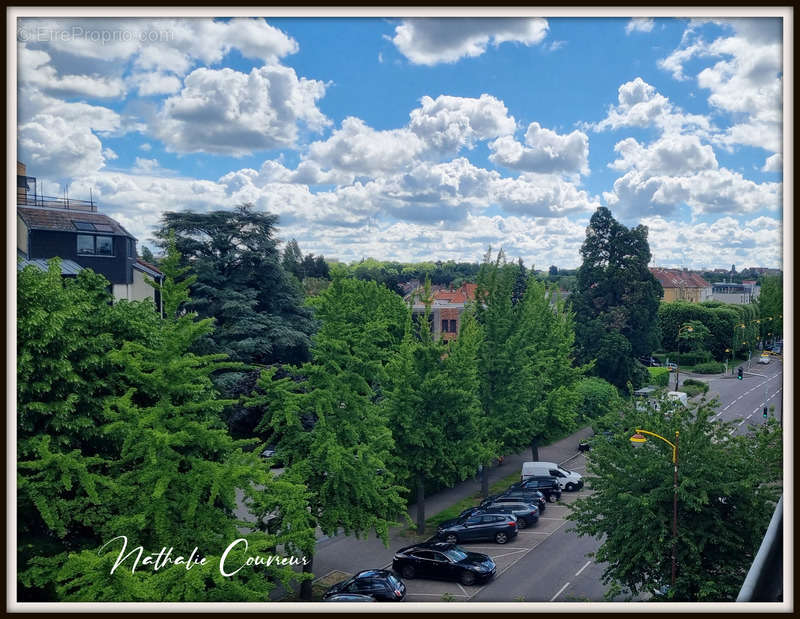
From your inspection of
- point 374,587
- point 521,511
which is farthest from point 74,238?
point 521,511

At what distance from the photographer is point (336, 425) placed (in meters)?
19.4

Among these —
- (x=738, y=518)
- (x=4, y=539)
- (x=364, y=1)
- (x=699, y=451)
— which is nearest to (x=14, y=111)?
(x=364, y=1)

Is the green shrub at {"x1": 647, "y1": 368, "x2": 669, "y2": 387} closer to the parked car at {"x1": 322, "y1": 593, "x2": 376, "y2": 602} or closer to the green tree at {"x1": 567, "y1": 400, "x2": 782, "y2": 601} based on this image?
the green tree at {"x1": 567, "y1": 400, "x2": 782, "y2": 601}

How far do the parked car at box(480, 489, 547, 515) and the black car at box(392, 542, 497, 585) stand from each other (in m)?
6.23

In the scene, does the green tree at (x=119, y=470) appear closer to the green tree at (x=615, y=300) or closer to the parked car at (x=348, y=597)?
the parked car at (x=348, y=597)

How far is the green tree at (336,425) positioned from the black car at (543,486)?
496 inches

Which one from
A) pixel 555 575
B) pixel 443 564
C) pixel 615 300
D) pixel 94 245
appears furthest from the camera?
pixel 615 300

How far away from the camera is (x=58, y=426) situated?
13734 mm

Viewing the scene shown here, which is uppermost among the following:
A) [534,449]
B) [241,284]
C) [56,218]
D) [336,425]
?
[56,218]

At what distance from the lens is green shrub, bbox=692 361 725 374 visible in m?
63.5

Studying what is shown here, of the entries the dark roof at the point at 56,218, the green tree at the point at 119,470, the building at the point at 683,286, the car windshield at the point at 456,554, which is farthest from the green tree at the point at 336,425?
the building at the point at 683,286

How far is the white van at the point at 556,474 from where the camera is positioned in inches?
1247

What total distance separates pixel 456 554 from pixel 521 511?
6.13 meters

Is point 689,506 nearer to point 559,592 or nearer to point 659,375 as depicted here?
point 559,592
